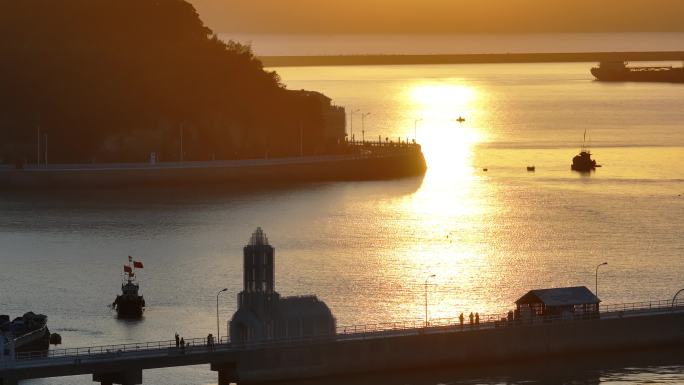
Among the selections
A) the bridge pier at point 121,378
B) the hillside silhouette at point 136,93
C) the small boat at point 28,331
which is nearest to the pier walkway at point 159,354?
the bridge pier at point 121,378

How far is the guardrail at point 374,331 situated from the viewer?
60.7 metres

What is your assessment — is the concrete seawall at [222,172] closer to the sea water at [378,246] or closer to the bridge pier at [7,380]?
the sea water at [378,246]

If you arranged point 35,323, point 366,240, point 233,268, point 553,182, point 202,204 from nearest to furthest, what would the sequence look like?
point 35,323 → point 233,268 → point 366,240 → point 202,204 → point 553,182

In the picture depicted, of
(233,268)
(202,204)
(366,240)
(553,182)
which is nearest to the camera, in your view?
(233,268)

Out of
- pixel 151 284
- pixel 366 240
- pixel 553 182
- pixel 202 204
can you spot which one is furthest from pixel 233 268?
pixel 553 182

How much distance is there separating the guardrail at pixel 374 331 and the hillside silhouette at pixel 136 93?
204 feet

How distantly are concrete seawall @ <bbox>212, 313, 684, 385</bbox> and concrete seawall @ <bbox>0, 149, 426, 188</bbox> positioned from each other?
58.6 metres

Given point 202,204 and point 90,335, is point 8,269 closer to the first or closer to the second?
point 90,335

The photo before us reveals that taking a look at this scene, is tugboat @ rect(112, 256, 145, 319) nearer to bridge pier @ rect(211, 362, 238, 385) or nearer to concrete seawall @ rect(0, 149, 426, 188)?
bridge pier @ rect(211, 362, 238, 385)

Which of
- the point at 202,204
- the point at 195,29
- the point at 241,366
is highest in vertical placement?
the point at 195,29

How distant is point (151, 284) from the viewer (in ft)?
254

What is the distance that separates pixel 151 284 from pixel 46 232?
19270 millimetres

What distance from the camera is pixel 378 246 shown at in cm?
8844

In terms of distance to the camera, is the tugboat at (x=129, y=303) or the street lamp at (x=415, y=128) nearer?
the tugboat at (x=129, y=303)
